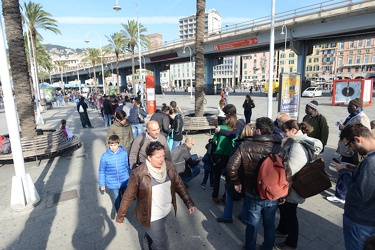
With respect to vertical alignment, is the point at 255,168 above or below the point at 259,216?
above

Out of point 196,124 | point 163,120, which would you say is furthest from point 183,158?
point 196,124

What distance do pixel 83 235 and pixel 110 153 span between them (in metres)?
1.37

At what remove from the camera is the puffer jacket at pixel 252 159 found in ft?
9.27

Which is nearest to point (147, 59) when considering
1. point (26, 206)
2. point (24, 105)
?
point (24, 105)

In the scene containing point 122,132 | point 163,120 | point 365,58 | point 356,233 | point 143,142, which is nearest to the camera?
point 356,233

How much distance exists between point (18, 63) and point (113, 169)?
6210mm

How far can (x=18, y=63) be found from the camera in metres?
7.51

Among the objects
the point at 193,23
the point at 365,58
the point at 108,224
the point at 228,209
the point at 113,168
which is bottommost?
the point at 108,224

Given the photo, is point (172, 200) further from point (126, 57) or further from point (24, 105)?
point (126, 57)

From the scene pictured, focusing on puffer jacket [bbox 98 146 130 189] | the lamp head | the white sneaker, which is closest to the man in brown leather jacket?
puffer jacket [bbox 98 146 130 189]

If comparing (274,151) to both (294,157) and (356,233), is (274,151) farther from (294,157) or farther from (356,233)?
(356,233)

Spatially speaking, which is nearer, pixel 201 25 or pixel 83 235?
pixel 83 235

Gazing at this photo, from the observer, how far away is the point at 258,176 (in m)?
2.74

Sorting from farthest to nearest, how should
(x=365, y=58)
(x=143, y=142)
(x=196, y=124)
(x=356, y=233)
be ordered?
(x=365, y=58) < (x=196, y=124) < (x=143, y=142) < (x=356, y=233)
